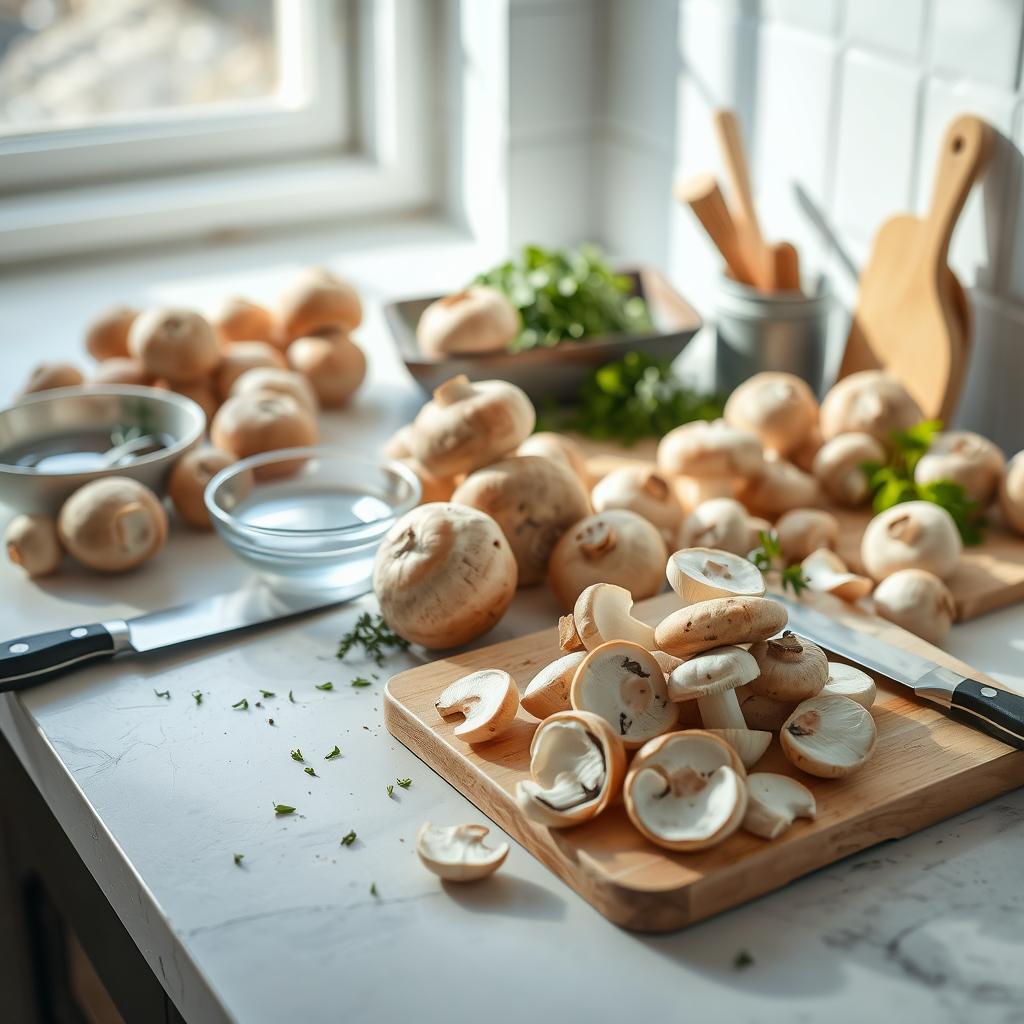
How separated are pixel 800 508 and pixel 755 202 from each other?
52 centimetres

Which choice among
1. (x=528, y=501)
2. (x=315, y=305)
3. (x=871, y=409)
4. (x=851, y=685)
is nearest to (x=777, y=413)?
(x=871, y=409)

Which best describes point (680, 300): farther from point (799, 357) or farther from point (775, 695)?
point (775, 695)

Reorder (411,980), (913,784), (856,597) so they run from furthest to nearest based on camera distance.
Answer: (856,597), (913,784), (411,980)

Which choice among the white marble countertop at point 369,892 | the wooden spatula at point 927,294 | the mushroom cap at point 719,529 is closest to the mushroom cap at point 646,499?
the mushroom cap at point 719,529

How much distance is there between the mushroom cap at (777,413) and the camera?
121 cm

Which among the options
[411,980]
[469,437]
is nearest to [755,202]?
[469,437]

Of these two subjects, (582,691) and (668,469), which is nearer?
(582,691)

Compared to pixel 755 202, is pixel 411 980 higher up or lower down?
lower down

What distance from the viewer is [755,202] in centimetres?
154

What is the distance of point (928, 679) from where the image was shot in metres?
0.89

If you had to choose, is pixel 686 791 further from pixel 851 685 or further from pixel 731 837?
pixel 851 685

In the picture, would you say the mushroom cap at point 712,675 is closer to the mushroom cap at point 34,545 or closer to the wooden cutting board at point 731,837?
the wooden cutting board at point 731,837

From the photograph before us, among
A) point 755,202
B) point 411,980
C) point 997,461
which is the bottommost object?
point 411,980

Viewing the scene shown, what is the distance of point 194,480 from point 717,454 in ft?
1.49
